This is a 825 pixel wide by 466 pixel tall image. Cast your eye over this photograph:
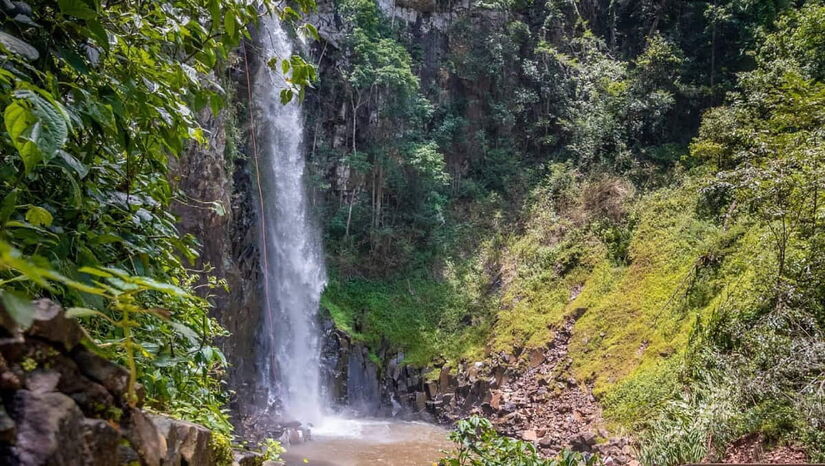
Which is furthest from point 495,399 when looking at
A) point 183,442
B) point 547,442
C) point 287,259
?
point 183,442

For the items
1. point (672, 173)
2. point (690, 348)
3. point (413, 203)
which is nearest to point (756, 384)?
point (690, 348)

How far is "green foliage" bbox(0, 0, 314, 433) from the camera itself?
3.28 ft

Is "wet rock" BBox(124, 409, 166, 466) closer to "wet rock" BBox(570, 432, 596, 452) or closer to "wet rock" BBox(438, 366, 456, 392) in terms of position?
"wet rock" BBox(570, 432, 596, 452)

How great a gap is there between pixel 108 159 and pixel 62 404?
3.50 ft

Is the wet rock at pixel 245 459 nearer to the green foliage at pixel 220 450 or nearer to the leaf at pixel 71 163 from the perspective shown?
the green foliage at pixel 220 450

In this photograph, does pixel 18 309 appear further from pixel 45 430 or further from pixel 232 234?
pixel 232 234

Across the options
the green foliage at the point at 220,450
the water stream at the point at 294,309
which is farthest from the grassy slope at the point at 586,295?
the green foliage at the point at 220,450

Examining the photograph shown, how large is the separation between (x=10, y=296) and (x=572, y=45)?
20.2 m

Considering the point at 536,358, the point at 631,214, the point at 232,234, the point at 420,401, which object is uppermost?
the point at 631,214

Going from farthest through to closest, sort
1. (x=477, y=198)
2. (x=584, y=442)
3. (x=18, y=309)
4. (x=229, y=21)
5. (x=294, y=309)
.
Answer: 1. (x=477, y=198)
2. (x=294, y=309)
3. (x=584, y=442)
4. (x=229, y=21)
5. (x=18, y=309)

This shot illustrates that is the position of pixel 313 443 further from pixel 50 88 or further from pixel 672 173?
pixel 672 173

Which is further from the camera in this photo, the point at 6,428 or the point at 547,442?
the point at 547,442

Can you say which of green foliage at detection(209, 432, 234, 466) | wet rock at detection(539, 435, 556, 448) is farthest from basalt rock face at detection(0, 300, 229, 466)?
wet rock at detection(539, 435, 556, 448)

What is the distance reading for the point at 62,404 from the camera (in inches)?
28.8
